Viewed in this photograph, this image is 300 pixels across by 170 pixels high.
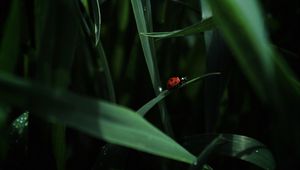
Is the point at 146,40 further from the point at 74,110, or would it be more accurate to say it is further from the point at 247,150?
the point at 74,110

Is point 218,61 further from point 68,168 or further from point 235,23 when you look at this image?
point 235,23

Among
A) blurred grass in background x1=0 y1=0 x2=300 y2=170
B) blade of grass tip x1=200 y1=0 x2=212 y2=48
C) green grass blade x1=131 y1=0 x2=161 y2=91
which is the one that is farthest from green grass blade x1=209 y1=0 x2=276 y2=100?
blade of grass tip x1=200 y1=0 x2=212 y2=48

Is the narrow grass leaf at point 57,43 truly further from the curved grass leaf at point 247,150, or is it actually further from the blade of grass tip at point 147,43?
the curved grass leaf at point 247,150

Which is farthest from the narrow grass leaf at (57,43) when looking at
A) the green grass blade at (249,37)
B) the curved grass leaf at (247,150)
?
the curved grass leaf at (247,150)

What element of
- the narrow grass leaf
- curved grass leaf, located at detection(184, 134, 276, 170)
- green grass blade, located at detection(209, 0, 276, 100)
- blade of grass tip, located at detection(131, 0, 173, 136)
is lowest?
curved grass leaf, located at detection(184, 134, 276, 170)

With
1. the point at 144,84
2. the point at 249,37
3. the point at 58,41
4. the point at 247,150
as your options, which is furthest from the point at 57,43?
the point at 144,84

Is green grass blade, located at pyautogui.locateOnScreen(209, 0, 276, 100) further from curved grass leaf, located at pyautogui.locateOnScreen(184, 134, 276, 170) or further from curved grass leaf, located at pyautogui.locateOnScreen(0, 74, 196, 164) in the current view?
curved grass leaf, located at pyautogui.locateOnScreen(184, 134, 276, 170)

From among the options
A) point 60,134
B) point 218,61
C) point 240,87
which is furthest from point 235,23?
point 240,87
